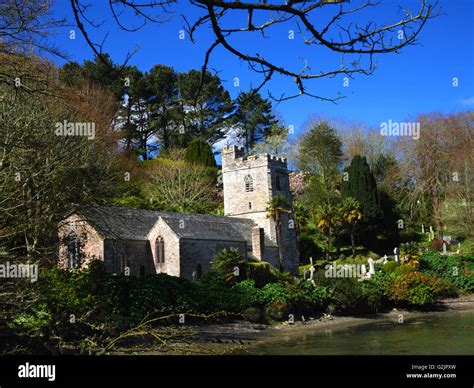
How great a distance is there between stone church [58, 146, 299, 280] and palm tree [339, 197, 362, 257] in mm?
Result: 5161

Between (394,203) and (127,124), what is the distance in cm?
2786

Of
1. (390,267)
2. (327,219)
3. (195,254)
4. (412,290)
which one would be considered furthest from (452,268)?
(195,254)

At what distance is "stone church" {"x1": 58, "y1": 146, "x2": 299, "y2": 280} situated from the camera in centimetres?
3409

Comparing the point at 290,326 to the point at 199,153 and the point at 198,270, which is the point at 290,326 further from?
the point at 199,153

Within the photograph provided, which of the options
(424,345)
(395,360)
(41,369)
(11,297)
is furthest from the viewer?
(424,345)

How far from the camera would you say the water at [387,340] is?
19.4 meters

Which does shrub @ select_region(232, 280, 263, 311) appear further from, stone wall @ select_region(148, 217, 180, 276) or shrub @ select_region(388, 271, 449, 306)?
shrub @ select_region(388, 271, 449, 306)

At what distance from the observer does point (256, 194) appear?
163ft

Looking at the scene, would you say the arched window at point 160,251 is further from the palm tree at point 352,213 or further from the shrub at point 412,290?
the palm tree at point 352,213

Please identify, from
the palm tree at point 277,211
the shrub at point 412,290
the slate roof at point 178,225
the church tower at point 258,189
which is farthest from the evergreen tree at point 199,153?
the shrub at point 412,290

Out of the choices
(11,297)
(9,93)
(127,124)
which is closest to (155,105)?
(127,124)

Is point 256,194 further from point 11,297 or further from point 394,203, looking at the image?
point 11,297

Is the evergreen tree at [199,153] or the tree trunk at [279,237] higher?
the evergreen tree at [199,153]

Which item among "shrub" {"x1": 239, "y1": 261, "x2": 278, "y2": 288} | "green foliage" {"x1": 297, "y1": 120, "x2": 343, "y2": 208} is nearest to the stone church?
"shrub" {"x1": 239, "y1": 261, "x2": 278, "y2": 288}
